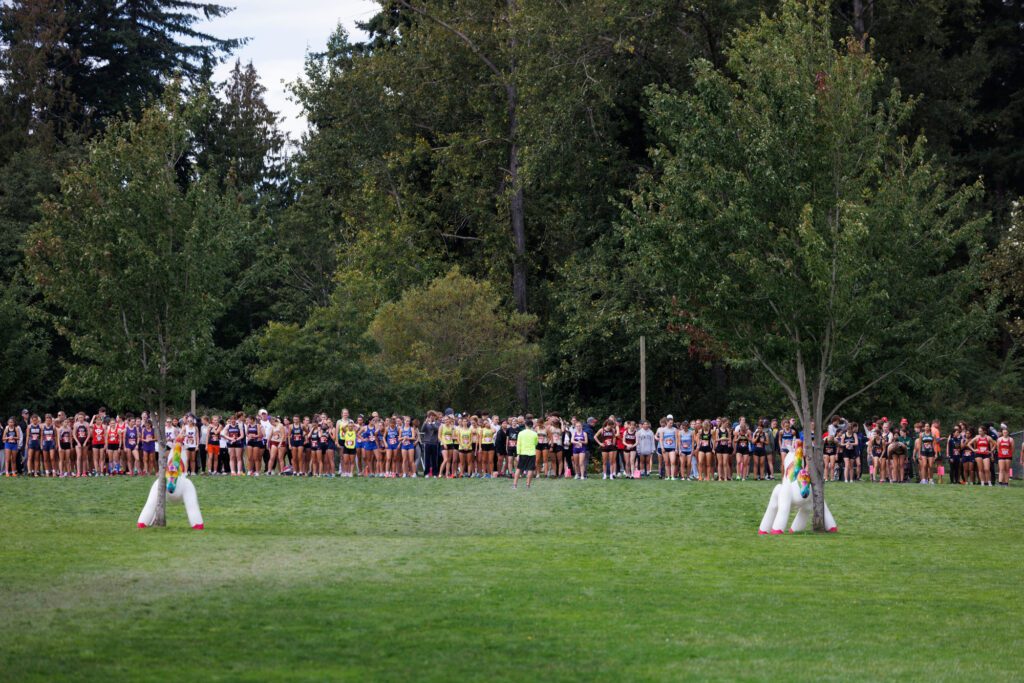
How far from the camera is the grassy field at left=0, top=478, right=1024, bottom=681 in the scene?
11.6 m

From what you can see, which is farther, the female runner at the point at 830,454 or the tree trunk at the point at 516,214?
the tree trunk at the point at 516,214

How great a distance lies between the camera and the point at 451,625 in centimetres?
1325

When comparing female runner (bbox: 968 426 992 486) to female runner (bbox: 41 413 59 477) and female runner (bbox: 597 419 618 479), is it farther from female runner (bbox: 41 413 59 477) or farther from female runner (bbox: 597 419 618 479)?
female runner (bbox: 41 413 59 477)

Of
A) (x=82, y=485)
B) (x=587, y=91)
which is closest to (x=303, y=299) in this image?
(x=587, y=91)

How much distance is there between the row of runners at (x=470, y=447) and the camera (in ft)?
121

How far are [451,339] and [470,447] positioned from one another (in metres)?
10.4

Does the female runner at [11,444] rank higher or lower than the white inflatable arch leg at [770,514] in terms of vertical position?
higher

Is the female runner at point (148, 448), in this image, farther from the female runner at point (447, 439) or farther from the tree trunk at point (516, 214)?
the tree trunk at point (516, 214)

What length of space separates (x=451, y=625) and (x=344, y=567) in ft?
13.2

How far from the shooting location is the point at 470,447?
37.7 meters

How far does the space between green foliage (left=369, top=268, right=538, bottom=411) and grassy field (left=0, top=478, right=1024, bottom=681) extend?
69.9 feet

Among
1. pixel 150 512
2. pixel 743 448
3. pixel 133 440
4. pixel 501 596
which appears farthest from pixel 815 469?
pixel 133 440

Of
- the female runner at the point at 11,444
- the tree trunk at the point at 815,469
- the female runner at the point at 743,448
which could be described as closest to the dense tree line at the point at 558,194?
the tree trunk at the point at 815,469

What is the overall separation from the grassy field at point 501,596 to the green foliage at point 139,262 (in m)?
2.60
